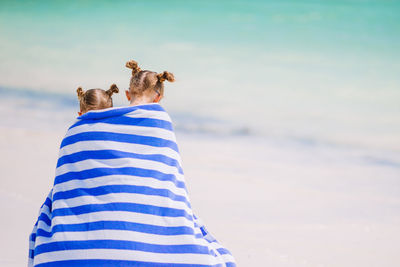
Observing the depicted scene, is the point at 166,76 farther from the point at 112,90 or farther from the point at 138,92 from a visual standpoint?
the point at 112,90

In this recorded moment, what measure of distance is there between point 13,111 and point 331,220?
427 inches

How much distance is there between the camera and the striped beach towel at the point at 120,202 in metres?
2.29

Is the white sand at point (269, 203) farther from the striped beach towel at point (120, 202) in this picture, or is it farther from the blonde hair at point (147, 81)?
the blonde hair at point (147, 81)

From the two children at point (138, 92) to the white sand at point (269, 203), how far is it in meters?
1.60

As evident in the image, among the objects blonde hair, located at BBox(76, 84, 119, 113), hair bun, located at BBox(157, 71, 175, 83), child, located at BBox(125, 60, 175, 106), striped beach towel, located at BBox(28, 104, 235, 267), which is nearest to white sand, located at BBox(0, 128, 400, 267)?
striped beach towel, located at BBox(28, 104, 235, 267)

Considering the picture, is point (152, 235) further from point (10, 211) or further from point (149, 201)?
point (10, 211)

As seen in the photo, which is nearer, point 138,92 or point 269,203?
point 138,92

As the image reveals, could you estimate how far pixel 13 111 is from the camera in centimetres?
1379

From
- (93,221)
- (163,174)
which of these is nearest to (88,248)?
(93,221)

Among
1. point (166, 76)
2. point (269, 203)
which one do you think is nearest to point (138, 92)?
point (166, 76)

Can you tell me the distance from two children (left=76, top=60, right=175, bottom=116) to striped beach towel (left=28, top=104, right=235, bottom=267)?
16cm

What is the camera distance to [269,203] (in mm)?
6234

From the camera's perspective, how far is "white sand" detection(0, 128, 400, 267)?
449 cm

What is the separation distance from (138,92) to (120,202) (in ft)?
2.22
